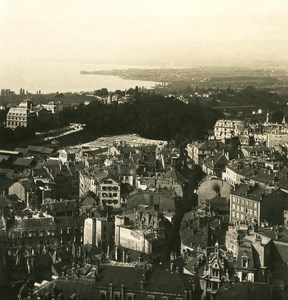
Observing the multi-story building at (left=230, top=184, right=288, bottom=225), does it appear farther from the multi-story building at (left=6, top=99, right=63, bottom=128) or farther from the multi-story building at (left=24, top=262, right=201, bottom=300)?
the multi-story building at (left=6, top=99, right=63, bottom=128)

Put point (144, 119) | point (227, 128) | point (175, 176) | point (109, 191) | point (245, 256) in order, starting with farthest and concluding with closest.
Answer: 1. point (144, 119)
2. point (227, 128)
3. point (175, 176)
4. point (109, 191)
5. point (245, 256)

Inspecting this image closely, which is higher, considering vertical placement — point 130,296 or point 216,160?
point 130,296

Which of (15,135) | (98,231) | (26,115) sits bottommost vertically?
(15,135)

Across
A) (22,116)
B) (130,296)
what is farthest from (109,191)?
(22,116)

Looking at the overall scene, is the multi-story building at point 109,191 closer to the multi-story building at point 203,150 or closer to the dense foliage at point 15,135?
the multi-story building at point 203,150

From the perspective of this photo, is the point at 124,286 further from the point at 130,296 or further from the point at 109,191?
the point at 109,191

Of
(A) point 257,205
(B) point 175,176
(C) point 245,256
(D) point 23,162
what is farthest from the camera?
(D) point 23,162
